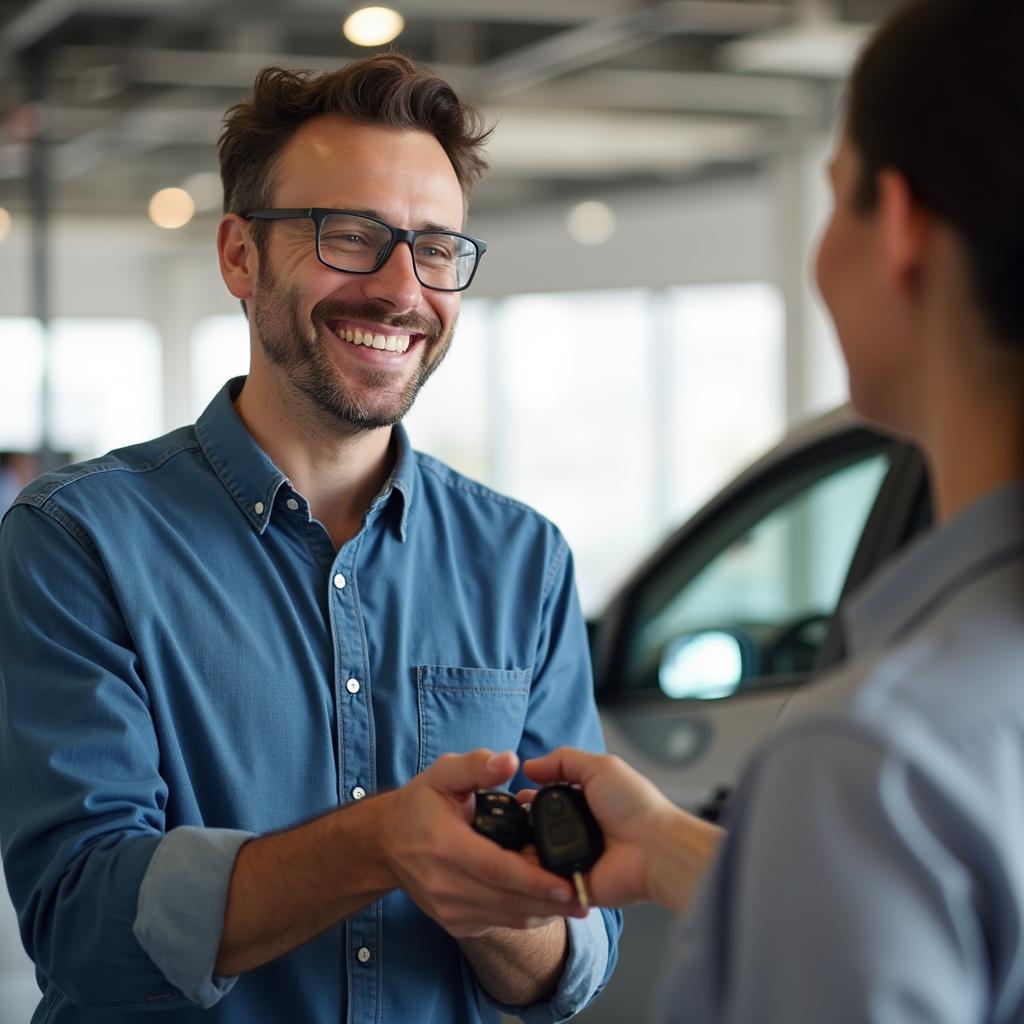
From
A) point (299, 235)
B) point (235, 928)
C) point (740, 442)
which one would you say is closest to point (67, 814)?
point (235, 928)

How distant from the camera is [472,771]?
4.47 ft

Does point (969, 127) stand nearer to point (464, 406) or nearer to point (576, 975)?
point (576, 975)

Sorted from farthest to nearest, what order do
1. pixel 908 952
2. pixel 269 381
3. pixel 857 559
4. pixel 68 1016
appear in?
pixel 857 559 → pixel 269 381 → pixel 68 1016 → pixel 908 952

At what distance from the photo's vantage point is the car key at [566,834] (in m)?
1.35

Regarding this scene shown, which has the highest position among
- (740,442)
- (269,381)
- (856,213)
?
(856,213)

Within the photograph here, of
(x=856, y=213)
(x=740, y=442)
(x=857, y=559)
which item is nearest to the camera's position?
(x=856, y=213)

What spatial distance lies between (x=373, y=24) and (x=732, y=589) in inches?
173

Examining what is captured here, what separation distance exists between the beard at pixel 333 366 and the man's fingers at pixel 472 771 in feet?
1.76

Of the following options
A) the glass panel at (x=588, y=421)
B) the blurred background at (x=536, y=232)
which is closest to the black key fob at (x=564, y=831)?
the blurred background at (x=536, y=232)

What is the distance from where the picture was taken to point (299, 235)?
1823 millimetres

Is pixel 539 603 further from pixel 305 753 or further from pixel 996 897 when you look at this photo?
pixel 996 897

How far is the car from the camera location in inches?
110

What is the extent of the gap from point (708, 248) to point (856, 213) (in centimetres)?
1138

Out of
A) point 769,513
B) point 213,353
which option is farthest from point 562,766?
point 213,353
